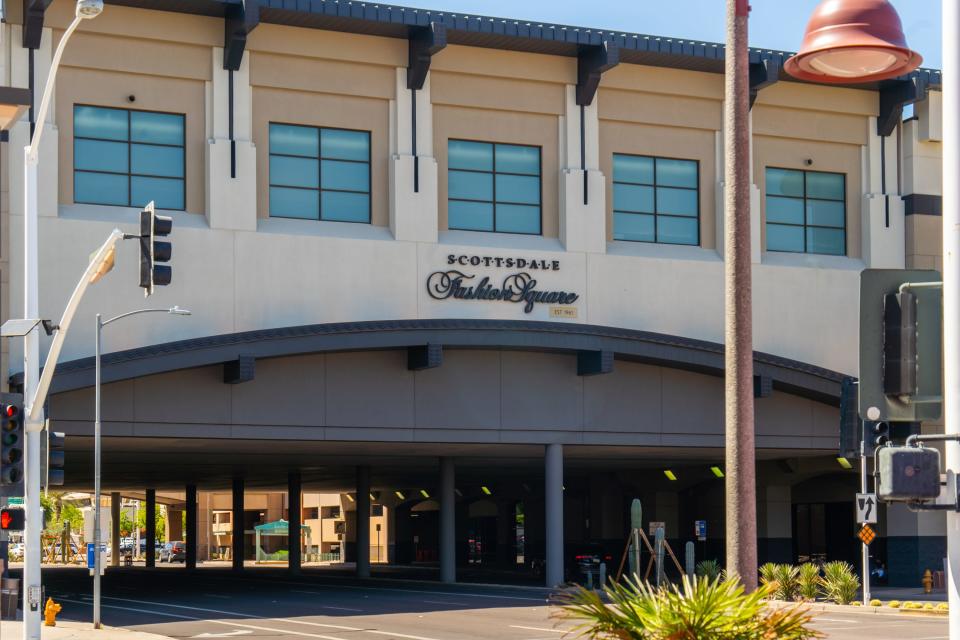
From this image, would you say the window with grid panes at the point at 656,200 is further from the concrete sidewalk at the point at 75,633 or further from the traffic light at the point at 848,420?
the traffic light at the point at 848,420

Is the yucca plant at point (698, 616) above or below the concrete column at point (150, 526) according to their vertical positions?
above

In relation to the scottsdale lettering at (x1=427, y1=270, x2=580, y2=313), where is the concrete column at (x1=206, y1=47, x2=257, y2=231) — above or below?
above

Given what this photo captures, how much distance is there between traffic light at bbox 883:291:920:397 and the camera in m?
9.22

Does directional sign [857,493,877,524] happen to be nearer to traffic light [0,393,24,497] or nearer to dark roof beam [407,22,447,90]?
dark roof beam [407,22,447,90]

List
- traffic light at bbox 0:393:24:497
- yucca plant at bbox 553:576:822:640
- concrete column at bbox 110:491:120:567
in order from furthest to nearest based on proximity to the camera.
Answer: concrete column at bbox 110:491:120:567 < traffic light at bbox 0:393:24:497 < yucca plant at bbox 553:576:822:640

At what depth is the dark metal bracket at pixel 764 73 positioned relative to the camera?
48375 mm

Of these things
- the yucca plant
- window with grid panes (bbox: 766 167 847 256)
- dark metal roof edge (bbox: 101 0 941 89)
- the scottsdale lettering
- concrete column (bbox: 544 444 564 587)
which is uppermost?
dark metal roof edge (bbox: 101 0 941 89)

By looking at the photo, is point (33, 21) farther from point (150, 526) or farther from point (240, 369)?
point (150, 526)

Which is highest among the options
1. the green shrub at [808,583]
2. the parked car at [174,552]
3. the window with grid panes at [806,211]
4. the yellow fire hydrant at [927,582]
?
the window with grid panes at [806,211]

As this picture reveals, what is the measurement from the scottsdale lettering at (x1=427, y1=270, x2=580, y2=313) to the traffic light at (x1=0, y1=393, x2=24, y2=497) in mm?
21268

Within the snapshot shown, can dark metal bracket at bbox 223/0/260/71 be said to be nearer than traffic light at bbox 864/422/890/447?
No

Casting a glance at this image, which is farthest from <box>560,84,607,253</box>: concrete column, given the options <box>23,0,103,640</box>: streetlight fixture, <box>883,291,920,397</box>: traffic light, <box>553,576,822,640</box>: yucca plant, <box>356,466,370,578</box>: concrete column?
<box>883,291,920,397</box>: traffic light

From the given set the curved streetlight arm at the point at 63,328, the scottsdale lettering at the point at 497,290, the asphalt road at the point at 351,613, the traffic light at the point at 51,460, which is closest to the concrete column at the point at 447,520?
the asphalt road at the point at 351,613

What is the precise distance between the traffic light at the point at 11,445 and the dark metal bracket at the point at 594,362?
24.4 metres
